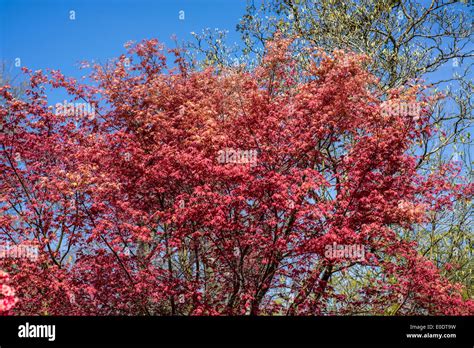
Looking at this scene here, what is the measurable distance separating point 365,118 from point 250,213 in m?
2.80

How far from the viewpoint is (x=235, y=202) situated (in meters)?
8.88

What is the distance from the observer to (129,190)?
10.3 meters

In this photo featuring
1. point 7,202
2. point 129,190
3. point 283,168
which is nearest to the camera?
point 283,168

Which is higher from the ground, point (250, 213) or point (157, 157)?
point (157, 157)

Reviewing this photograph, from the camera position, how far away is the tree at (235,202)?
8.94 m

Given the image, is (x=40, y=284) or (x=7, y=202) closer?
(x=40, y=284)

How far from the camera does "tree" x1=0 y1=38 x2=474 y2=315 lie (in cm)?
894
